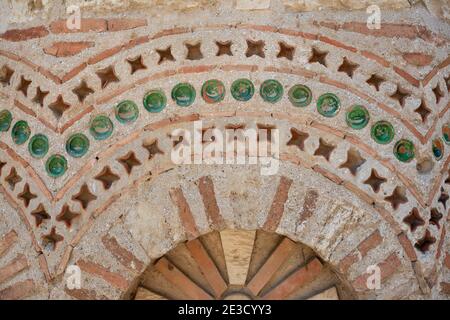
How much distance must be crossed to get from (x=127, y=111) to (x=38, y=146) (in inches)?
19.5

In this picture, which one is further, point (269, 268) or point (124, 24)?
point (124, 24)

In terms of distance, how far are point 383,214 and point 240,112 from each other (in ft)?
2.76

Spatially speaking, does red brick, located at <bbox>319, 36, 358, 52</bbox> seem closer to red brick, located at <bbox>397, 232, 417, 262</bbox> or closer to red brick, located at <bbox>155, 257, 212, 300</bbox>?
red brick, located at <bbox>397, 232, 417, 262</bbox>

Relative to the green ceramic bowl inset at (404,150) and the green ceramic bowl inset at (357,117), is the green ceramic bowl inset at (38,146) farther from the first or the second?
the green ceramic bowl inset at (404,150)

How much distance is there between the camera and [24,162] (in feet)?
15.3

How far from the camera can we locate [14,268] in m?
4.54

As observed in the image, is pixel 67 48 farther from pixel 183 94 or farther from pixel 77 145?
pixel 183 94

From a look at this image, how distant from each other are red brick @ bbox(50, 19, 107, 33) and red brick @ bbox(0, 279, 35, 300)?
129 cm

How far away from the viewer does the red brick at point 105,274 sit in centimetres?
438

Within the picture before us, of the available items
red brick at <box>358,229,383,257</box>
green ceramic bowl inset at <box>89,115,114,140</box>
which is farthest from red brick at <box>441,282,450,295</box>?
green ceramic bowl inset at <box>89,115,114,140</box>

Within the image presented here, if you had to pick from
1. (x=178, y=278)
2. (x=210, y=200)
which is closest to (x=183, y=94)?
(x=210, y=200)

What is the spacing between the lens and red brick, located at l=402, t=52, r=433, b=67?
4539 mm

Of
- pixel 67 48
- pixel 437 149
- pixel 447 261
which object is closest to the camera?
pixel 447 261
